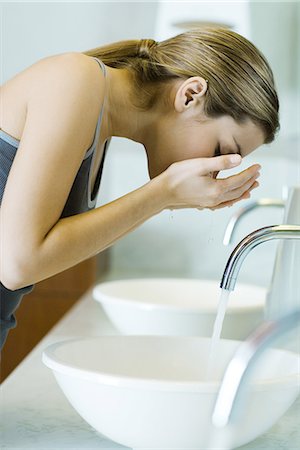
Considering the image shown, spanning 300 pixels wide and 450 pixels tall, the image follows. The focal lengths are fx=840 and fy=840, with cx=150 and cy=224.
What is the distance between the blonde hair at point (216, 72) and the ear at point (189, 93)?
11 millimetres

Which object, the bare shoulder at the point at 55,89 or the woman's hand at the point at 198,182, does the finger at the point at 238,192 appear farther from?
the bare shoulder at the point at 55,89

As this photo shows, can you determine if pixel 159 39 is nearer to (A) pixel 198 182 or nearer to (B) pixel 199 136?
(B) pixel 199 136

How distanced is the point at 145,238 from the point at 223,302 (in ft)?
4.31

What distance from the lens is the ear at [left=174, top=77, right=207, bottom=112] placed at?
1002mm

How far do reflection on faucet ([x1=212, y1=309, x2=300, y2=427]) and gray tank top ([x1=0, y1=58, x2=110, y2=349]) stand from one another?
485 millimetres

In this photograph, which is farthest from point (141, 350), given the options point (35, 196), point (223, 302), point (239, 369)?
point (239, 369)

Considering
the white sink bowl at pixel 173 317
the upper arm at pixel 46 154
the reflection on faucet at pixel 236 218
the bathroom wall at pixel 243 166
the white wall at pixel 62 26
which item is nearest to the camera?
the upper arm at pixel 46 154

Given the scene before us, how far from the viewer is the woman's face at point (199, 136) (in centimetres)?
103

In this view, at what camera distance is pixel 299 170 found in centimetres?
206

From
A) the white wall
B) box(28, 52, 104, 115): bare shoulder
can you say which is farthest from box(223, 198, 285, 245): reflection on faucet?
the white wall

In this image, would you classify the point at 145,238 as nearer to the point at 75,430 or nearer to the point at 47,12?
the point at 47,12

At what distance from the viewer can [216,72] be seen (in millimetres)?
1009

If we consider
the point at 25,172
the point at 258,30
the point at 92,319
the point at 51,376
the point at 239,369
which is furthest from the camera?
the point at 258,30

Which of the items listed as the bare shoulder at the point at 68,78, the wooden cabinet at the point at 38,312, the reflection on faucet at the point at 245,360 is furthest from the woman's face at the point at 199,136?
the wooden cabinet at the point at 38,312
